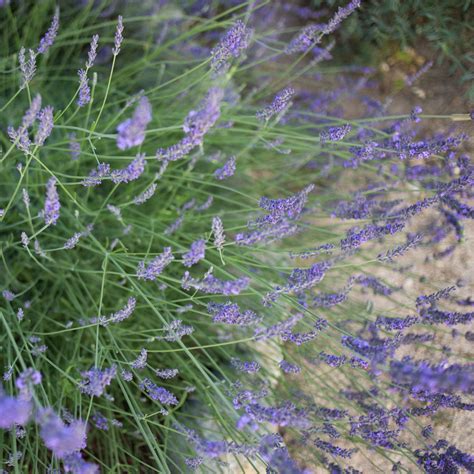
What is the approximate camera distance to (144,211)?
2.23 metres

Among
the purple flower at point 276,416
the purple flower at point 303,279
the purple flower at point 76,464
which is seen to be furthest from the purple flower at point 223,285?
the purple flower at point 76,464

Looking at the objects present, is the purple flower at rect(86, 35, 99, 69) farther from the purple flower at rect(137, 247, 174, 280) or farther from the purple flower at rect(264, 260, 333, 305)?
the purple flower at rect(264, 260, 333, 305)

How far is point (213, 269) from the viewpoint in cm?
200

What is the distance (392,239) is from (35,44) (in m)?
1.69

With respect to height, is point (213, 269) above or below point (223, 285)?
below

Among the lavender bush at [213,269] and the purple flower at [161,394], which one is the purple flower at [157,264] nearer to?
the lavender bush at [213,269]

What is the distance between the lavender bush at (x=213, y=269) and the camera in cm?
133

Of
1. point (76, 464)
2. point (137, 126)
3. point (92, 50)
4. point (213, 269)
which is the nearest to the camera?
point (137, 126)

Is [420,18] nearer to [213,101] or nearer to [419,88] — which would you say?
[419,88]

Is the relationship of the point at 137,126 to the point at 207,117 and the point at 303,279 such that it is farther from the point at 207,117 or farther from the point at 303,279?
the point at 303,279

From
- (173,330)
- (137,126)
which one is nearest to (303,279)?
(173,330)

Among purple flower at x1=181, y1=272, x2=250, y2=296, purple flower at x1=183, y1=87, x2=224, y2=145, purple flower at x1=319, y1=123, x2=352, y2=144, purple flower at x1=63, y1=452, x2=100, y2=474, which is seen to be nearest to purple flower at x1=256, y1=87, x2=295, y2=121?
purple flower at x1=319, y1=123, x2=352, y2=144

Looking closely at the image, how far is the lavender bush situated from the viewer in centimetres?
133

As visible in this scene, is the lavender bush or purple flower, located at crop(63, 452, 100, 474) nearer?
purple flower, located at crop(63, 452, 100, 474)
